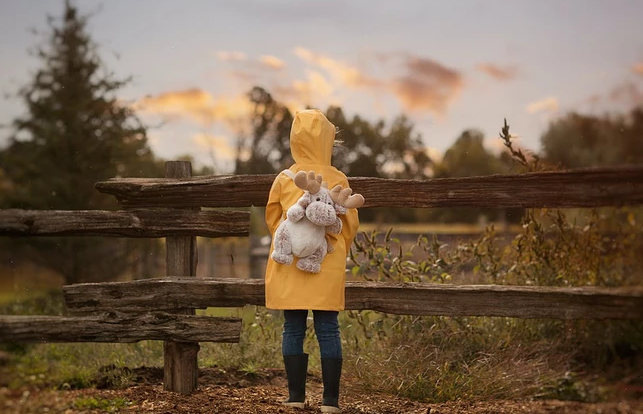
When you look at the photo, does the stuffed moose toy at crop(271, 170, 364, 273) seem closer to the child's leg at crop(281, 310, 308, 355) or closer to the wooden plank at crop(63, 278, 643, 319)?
the child's leg at crop(281, 310, 308, 355)

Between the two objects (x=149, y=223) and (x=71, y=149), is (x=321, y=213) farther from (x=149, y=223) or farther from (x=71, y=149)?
(x=71, y=149)

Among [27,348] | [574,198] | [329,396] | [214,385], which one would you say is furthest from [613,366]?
[27,348]

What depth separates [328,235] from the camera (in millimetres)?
4496

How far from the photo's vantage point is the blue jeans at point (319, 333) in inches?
176

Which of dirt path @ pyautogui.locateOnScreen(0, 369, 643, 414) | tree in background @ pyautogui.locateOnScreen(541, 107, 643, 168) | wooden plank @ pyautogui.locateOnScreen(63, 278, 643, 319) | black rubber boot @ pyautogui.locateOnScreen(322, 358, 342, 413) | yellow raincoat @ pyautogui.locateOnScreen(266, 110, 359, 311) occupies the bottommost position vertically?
dirt path @ pyautogui.locateOnScreen(0, 369, 643, 414)

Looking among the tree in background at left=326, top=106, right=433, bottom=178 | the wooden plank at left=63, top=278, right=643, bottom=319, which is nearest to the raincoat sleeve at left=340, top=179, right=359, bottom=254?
the wooden plank at left=63, top=278, right=643, bottom=319

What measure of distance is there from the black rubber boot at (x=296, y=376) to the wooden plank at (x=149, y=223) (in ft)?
3.77

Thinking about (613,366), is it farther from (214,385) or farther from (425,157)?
(425,157)

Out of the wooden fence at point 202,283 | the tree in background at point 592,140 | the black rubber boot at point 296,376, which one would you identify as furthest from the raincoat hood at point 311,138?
the tree in background at point 592,140

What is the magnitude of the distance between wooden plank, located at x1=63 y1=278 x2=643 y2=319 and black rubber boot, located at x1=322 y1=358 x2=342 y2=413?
0.59 meters

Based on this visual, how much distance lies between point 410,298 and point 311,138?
1.28m

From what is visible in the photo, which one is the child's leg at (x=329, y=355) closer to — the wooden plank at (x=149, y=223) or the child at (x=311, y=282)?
the child at (x=311, y=282)

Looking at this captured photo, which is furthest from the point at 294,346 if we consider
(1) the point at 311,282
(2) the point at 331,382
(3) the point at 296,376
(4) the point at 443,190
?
(4) the point at 443,190

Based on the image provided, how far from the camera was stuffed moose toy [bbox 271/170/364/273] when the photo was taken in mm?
4285
